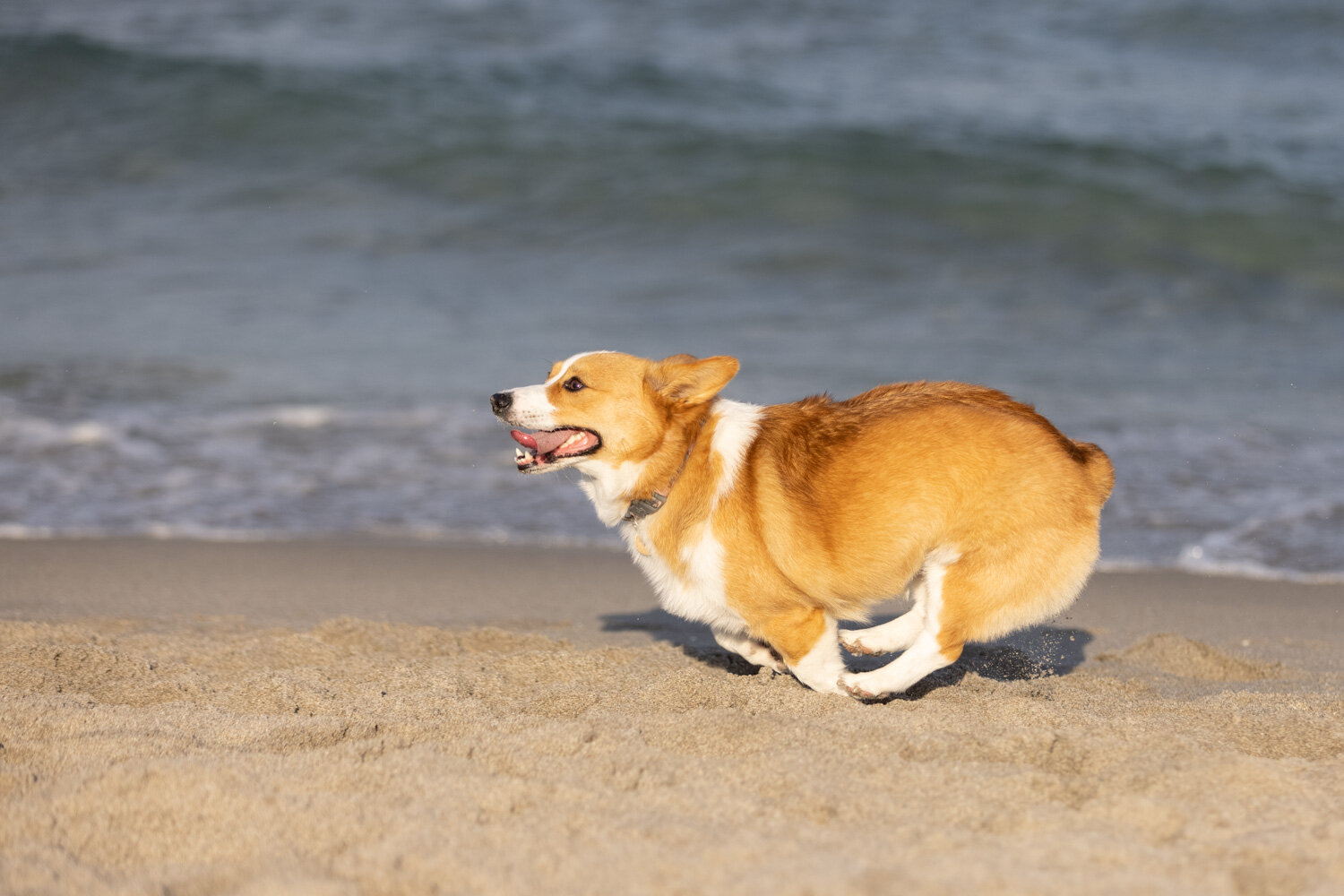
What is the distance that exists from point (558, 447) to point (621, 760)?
3.86ft

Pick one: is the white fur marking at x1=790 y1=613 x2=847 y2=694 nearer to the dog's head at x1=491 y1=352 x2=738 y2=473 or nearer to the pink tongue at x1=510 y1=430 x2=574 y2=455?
the dog's head at x1=491 y1=352 x2=738 y2=473

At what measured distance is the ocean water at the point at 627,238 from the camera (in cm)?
705

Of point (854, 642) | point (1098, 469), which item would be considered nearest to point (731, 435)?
point (854, 642)

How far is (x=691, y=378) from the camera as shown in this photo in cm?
A: 388

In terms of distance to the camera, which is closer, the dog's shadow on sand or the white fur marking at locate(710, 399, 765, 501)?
the white fur marking at locate(710, 399, 765, 501)

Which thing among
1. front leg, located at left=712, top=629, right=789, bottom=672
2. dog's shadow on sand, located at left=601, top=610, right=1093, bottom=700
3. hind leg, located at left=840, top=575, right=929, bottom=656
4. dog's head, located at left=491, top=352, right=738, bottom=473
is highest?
dog's head, located at left=491, top=352, right=738, bottom=473

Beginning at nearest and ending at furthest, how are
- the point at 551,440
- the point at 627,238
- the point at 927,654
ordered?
the point at 927,654 < the point at 551,440 < the point at 627,238

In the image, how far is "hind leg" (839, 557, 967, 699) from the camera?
373 cm

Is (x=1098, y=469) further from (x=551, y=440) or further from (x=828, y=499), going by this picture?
(x=551, y=440)

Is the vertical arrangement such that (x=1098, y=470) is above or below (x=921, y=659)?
above

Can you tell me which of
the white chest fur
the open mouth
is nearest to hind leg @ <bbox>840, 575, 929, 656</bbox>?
the white chest fur

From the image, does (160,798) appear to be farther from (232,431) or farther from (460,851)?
(232,431)

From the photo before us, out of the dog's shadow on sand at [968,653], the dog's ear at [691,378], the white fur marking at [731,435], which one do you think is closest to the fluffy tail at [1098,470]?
the dog's shadow on sand at [968,653]

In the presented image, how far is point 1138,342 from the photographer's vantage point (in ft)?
31.7
